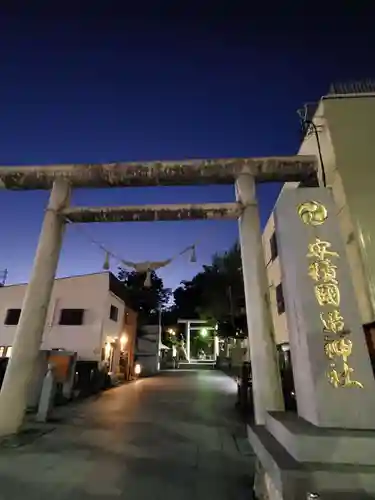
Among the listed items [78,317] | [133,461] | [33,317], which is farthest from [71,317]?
[133,461]

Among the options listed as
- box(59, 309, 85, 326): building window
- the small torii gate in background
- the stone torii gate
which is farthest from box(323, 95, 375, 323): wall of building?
the small torii gate in background

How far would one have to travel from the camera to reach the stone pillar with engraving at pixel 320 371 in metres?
2.51


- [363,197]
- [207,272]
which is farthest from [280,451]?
[207,272]

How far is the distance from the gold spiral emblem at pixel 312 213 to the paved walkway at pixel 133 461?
3357 mm

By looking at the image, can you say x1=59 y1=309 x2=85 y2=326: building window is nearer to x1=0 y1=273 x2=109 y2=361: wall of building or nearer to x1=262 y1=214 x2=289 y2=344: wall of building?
x1=0 y1=273 x2=109 y2=361: wall of building

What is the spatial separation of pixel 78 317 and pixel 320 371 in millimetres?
15252

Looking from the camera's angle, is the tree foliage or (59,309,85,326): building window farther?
the tree foliage

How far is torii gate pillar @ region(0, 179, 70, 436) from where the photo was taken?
5535 mm

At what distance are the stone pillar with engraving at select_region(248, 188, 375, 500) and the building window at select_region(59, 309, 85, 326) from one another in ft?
46.3

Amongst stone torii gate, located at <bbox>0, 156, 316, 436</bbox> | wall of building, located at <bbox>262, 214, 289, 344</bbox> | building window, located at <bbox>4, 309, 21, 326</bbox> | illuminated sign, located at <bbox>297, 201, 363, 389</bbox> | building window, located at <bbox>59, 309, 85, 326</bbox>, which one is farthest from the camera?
building window, located at <bbox>4, 309, 21, 326</bbox>

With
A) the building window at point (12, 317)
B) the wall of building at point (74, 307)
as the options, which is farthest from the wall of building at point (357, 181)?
the building window at point (12, 317)

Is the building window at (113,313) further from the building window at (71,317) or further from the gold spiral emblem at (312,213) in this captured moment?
the gold spiral emblem at (312,213)

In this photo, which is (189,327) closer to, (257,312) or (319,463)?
(257,312)

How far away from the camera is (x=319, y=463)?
102 inches
